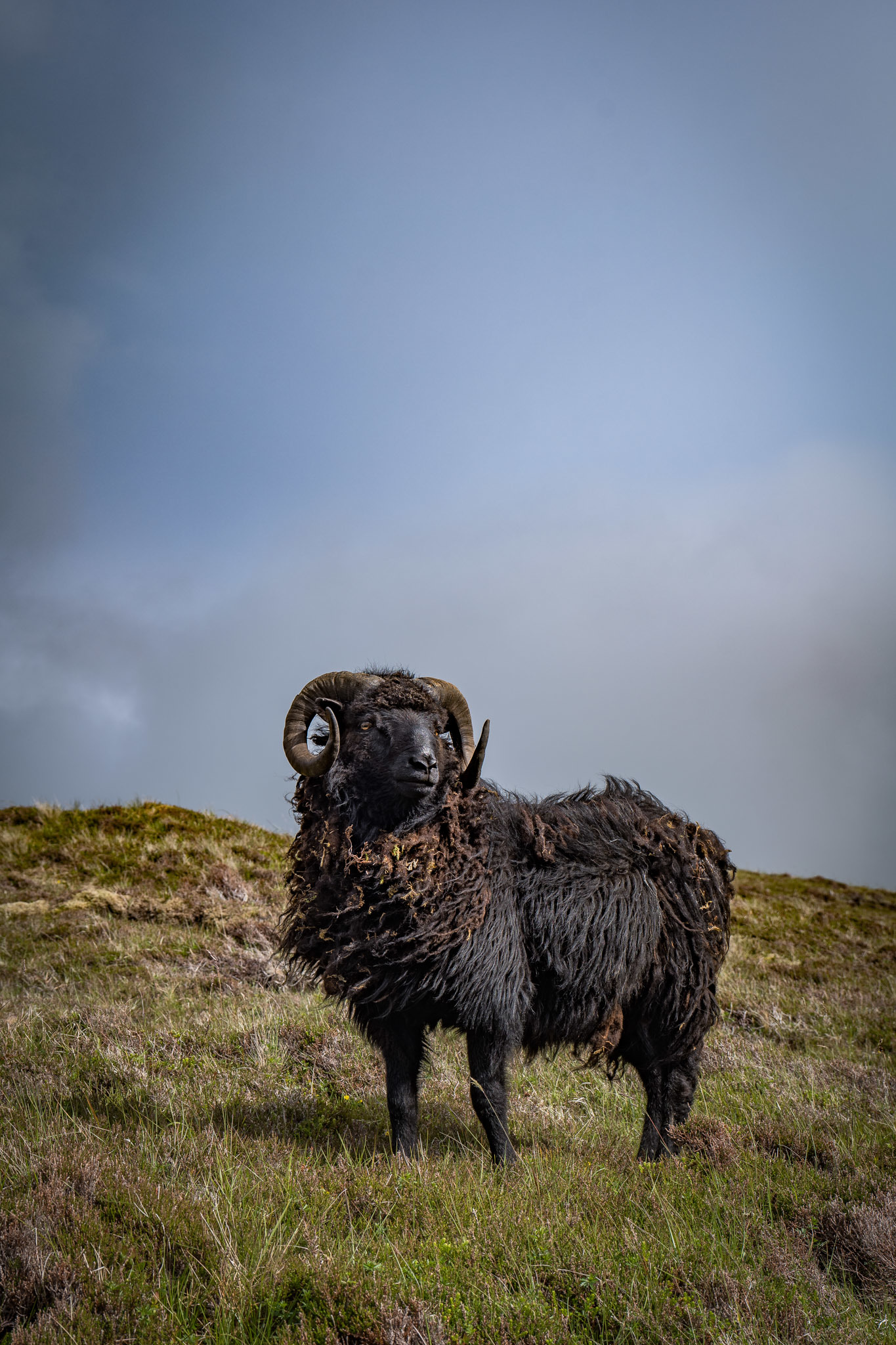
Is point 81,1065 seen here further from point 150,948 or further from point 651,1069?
point 651,1069

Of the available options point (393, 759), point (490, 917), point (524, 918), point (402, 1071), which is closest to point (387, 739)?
point (393, 759)

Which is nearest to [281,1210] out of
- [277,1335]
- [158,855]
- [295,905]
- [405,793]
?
[277,1335]

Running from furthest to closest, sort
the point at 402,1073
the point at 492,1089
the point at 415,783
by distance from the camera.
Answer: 1. the point at 415,783
2. the point at 402,1073
3. the point at 492,1089

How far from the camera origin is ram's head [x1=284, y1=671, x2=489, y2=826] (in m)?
5.64

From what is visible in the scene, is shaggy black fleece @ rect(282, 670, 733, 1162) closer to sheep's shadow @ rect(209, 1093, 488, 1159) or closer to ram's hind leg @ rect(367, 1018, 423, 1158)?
ram's hind leg @ rect(367, 1018, 423, 1158)

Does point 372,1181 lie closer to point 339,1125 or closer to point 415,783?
point 339,1125

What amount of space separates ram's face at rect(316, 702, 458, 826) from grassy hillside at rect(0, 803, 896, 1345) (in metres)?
2.11

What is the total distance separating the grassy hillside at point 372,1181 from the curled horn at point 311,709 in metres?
2.50

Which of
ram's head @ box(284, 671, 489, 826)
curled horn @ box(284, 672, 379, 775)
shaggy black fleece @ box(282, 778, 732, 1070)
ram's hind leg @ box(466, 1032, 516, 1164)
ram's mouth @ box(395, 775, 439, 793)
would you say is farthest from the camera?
curled horn @ box(284, 672, 379, 775)

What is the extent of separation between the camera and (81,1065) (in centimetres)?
685

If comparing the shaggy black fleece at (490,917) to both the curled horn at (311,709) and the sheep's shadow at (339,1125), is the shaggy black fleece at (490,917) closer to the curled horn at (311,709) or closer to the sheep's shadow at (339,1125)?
the curled horn at (311,709)

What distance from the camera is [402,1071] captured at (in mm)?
5426

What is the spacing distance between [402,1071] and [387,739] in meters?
2.28

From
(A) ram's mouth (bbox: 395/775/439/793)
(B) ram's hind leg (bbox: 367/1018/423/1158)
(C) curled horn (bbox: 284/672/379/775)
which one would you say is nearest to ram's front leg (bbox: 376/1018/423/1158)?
(B) ram's hind leg (bbox: 367/1018/423/1158)
